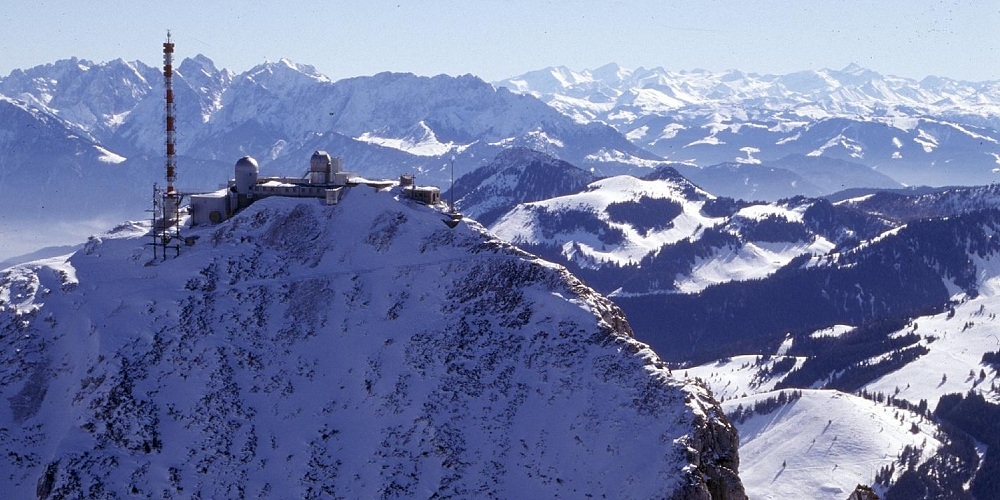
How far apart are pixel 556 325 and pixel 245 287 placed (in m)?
44.4

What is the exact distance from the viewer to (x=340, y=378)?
125500 millimetres

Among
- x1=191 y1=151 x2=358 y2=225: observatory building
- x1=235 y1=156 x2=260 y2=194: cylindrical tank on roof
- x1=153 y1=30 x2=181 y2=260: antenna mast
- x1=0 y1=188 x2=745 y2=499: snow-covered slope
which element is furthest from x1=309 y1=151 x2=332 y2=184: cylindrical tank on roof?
x1=153 y1=30 x2=181 y2=260: antenna mast

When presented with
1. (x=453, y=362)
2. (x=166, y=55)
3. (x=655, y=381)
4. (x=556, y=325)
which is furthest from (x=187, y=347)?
(x=166, y=55)

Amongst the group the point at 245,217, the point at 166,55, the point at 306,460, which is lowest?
the point at 306,460

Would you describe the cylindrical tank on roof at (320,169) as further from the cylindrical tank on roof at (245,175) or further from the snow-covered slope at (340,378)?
the snow-covered slope at (340,378)

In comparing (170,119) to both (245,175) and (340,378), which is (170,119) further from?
(340,378)

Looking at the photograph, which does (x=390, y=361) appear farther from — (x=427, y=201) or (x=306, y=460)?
(x=427, y=201)

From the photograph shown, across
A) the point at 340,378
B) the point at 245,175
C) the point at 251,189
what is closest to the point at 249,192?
the point at 251,189

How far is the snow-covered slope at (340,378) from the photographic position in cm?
11025

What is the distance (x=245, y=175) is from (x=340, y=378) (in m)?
48.1

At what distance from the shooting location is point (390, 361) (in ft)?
411

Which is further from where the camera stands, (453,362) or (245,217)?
(245,217)

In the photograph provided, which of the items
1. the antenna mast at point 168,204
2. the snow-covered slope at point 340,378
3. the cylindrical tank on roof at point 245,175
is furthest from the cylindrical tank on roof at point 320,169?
the antenna mast at point 168,204

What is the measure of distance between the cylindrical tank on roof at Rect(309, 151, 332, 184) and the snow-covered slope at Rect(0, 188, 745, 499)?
Answer: 13.9 meters
